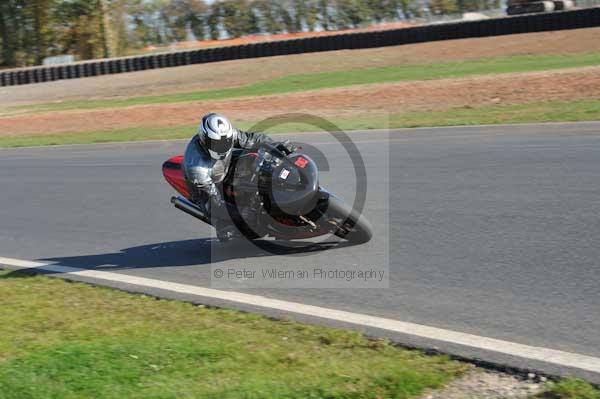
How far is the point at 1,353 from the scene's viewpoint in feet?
18.1

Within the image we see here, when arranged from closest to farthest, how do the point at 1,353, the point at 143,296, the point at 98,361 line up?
the point at 98,361 → the point at 1,353 → the point at 143,296

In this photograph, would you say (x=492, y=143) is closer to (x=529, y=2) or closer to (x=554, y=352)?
(x=554, y=352)

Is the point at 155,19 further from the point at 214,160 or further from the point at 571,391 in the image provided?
the point at 571,391

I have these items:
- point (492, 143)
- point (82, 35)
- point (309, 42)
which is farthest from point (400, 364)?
point (82, 35)

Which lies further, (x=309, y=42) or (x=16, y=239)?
(x=309, y=42)

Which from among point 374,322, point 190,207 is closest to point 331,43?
point 190,207

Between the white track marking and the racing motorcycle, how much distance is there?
1.02 m

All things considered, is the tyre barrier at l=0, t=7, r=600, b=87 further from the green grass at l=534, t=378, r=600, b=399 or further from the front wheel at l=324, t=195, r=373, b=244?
the green grass at l=534, t=378, r=600, b=399

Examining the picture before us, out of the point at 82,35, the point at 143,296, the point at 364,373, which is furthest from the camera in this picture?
the point at 82,35

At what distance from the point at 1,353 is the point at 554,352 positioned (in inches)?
145

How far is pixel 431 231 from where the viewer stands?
827 centimetres

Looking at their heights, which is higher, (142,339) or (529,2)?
(529,2)

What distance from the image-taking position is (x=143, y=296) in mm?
6852

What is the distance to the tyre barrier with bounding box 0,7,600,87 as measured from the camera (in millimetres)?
32656
